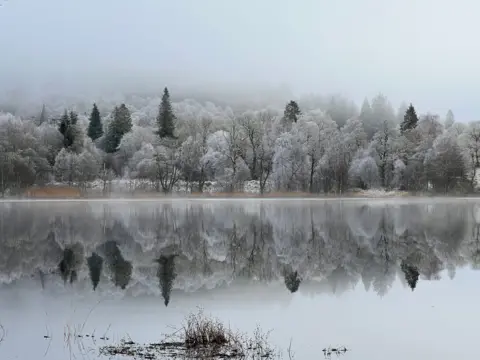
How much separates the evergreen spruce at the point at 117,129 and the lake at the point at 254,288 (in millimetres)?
75340

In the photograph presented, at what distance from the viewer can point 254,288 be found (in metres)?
20.5

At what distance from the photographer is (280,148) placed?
92312 mm

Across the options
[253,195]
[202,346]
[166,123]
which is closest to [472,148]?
[253,195]

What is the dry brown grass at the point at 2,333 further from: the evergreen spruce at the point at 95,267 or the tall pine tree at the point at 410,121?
the tall pine tree at the point at 410,121

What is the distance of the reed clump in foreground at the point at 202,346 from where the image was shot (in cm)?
1276

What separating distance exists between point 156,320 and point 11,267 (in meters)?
11.0

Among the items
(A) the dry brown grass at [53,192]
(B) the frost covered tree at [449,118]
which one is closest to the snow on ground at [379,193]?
(A) the dry brown grass at [53,192]

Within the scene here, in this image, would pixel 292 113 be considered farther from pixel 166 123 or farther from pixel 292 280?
pixel 292 280

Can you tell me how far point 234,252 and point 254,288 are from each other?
8653 mm

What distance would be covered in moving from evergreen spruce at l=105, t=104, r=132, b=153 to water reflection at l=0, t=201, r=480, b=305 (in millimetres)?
67858

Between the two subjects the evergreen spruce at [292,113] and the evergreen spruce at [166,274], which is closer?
the evergreen spruce at [166,274]

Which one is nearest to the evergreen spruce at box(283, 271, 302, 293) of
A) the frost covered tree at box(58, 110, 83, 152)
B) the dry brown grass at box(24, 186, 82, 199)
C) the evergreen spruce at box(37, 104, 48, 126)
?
the dry brown grass at box(24, 186, 82, 199)

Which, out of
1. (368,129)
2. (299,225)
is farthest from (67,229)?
(368,129)

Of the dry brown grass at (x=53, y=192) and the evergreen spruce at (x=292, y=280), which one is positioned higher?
the dry brown grass at (x=53, y=192)
